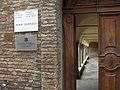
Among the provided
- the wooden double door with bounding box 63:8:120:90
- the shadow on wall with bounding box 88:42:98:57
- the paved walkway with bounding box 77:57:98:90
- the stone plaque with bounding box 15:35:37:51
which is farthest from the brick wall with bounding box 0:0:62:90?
the shadow on wall with bounding box 88:42:98:57

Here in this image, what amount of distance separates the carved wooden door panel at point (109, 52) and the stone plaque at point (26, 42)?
1818 millimetres

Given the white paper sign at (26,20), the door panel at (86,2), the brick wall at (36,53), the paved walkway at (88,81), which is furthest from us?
the paved walkway at (88,81)

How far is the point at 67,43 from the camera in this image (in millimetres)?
4980

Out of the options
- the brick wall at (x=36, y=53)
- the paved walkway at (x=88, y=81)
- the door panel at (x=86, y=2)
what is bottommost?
the paved walkway at (x=88, y=81)

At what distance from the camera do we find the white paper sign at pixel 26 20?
4.62 m

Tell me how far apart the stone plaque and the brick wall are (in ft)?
0.37

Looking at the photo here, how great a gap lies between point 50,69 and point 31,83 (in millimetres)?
713

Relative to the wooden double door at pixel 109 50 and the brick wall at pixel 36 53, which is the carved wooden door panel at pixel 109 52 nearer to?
the wooden double door at pixel 109 50

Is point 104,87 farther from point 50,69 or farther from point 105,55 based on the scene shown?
point 50,69

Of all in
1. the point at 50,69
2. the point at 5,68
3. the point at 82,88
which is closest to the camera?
the point at 50,69

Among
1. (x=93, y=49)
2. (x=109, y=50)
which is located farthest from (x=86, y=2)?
(x=93, y=49)

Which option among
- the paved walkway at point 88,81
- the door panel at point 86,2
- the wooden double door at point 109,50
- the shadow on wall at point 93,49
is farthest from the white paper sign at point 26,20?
the shadow on wall at point 93,49

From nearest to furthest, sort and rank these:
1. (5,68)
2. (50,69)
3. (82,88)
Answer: (50,69)
(5,68)
(82,88)

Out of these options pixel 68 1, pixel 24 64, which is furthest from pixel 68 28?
pixel 24 64
